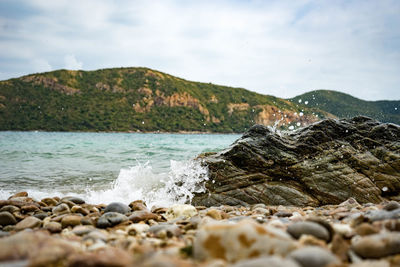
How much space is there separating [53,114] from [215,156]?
68.1m

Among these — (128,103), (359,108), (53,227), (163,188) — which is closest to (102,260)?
(53,227)

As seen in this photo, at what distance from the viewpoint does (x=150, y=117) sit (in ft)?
243

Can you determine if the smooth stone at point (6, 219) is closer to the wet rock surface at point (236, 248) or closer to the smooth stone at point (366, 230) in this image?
the wet rock surface at point (236, 248)

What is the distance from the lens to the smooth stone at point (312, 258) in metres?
1.78

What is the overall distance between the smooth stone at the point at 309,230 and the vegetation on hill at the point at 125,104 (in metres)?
59.7

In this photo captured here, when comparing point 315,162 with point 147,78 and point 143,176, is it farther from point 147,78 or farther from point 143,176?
point 147,78

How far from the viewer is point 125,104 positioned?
7556 centimetres

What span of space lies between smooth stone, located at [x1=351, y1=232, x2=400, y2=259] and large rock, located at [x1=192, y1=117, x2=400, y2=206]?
13.9 ft

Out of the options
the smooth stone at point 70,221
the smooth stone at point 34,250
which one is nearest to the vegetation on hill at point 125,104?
the smooth stone at point 70,221

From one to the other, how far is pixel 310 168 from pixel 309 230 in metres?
4.39

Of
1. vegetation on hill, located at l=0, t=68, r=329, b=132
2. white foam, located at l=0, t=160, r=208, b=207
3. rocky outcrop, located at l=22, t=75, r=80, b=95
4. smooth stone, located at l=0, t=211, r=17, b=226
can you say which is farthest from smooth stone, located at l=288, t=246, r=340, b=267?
rocky outcrop, located at l=22, t=75, r=80, b=95

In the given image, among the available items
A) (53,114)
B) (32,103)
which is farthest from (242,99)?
(32,103)

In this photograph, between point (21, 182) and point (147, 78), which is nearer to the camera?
point (21, 182)

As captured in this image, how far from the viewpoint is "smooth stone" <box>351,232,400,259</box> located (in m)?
2.05
